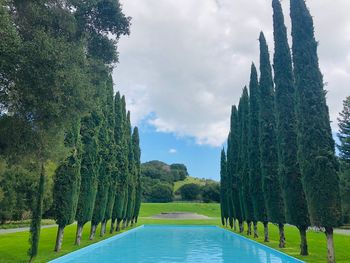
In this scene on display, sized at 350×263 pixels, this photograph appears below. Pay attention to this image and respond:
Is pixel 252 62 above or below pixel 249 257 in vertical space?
above

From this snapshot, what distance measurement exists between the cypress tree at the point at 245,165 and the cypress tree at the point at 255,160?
5.82ft

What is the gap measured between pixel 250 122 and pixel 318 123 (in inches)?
501

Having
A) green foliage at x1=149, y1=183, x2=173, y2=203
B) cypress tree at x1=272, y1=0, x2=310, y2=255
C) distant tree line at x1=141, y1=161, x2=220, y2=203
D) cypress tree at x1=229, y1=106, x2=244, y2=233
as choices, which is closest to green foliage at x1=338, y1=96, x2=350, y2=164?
cypress tree at x1=229, y1=106, x2=244, y2=233

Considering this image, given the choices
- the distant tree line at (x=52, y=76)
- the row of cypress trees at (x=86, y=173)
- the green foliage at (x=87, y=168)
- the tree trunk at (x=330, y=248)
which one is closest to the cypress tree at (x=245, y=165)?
the row of cypress trees at (x=86, y=173)

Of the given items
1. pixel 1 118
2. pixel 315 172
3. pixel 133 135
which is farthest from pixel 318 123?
pixel 133 135

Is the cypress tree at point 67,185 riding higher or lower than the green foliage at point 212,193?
lower

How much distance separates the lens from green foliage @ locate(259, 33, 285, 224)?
20797 mm

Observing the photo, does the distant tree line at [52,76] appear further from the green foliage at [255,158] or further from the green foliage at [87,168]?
the green foliage at [255,158]

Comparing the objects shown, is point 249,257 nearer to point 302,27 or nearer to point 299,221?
point 299,221

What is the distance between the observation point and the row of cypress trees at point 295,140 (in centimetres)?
1399

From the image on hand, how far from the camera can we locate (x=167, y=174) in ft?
423

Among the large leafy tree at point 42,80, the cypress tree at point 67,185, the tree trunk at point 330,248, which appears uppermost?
the large leafy tree at point 42,80

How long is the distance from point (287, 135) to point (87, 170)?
40.9ft

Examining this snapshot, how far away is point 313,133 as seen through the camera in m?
14.8
